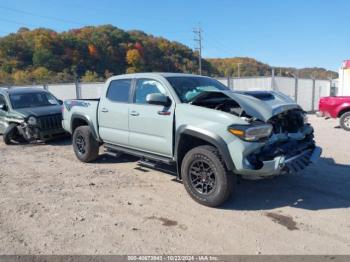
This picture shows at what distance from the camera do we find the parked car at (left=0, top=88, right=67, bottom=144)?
971 centimetres

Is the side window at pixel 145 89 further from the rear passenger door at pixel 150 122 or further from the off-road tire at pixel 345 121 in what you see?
the off-road tire at pixel 345 121

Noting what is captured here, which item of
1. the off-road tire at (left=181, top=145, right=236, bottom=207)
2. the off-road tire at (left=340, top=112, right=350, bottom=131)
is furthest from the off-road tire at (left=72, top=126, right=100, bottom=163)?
the off-road tire at (left=340, top=112, right=350, bottom=131)

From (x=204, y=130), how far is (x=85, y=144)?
11.8ft

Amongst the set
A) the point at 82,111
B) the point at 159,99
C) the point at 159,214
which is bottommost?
the point at 159,214

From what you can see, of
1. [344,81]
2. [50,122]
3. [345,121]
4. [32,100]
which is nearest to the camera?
[50,122]

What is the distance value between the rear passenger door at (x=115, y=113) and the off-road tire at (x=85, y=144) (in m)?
0.46

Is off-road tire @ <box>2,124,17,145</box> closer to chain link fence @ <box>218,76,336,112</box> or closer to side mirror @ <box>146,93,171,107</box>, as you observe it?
side mirror @ <box>146,93,171,107</box>

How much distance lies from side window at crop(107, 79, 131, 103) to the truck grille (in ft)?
13.0

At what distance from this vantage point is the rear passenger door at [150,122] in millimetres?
5277

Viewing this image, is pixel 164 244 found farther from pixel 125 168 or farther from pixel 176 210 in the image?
pixel 125 168

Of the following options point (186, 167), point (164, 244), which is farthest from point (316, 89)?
point (164, 244)

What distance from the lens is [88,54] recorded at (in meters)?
47.4

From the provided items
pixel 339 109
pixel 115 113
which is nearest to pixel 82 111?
pixel 115 113

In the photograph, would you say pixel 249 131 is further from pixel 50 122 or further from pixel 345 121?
pixel 345 121
